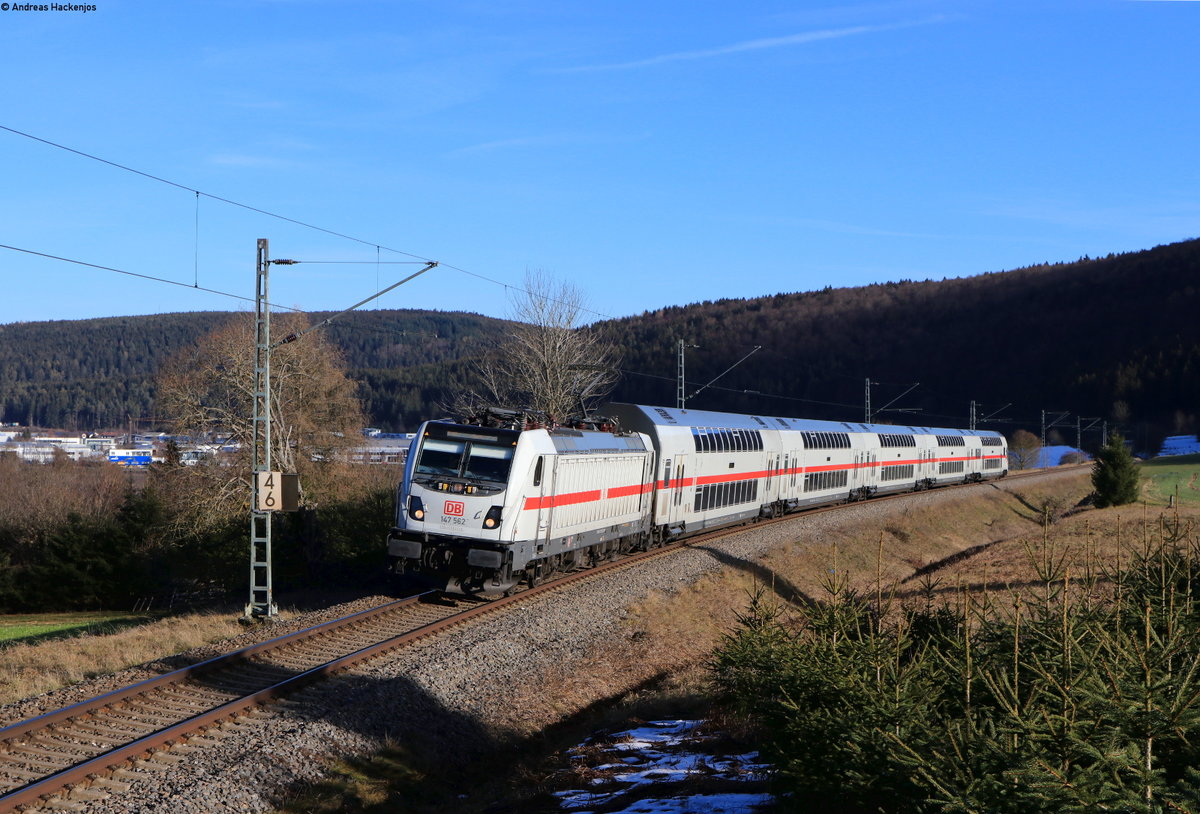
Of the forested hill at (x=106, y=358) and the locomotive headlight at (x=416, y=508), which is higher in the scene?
the forested hill at (x=106, y=358)

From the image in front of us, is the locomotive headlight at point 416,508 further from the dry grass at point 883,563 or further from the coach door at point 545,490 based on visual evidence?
the dry grass at point 883,563

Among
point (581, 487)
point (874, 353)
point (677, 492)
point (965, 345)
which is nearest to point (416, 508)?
point (581, 487)

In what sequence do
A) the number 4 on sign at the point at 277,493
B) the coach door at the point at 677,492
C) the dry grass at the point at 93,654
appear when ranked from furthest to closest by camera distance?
the coach door at the point at 677,492
the number 4 on sign at the point at 277,493
the dry grass at the point at 93,654

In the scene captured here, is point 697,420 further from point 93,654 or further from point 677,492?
point 93,654

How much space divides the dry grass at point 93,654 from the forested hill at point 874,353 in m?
90.6

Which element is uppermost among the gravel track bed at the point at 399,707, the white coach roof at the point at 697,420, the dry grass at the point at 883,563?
the white coach roof at the point at 697,420

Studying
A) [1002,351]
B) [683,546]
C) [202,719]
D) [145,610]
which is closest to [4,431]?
[145,610]

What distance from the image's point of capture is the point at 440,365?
Result: 150m

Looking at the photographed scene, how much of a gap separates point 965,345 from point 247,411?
133 m

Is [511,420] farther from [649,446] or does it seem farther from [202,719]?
[202,719]

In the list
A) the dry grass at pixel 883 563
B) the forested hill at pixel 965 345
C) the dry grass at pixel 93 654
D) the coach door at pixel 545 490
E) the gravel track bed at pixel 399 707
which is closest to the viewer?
the gravel track bed at pixel 399 707

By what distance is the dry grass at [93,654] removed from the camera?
14.7 metres

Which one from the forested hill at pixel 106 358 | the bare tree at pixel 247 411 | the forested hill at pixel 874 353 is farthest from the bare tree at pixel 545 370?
the forested hill at pixel 106 358

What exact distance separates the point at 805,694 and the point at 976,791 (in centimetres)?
286
